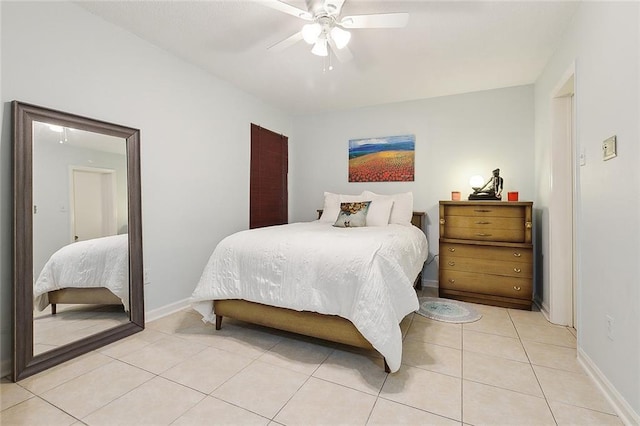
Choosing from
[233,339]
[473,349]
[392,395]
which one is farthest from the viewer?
[233,339]

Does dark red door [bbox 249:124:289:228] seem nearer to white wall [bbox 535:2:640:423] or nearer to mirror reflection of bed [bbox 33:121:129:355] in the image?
mirror reflection of bed [bbox 33:121:129:355]

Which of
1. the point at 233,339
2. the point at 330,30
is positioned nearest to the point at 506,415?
the point at 233,339

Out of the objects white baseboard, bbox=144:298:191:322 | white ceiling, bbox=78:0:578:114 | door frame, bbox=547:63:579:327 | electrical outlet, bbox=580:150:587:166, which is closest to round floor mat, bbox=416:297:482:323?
door frame, bbox=547:63:579:327

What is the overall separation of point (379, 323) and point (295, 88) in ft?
9.51

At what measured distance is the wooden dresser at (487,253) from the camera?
2.84 m

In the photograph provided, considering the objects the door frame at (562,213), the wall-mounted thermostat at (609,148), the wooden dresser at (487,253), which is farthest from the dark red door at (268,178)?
the wall-mounted thermostat at (609,148)

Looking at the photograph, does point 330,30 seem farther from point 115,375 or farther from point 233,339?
point 115,375

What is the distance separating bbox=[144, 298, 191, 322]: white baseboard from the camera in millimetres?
2555

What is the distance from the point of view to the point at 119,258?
91.6 inches

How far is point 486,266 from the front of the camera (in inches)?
117

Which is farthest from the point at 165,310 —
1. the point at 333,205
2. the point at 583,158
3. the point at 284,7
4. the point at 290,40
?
the point at 583,158

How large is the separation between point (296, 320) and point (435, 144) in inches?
114

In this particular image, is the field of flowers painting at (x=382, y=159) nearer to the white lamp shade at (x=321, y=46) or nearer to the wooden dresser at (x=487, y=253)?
the wooden dresser at (x=487, y=253)

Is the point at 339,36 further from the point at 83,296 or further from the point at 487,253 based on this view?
the point at 83,296
